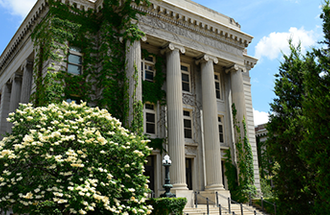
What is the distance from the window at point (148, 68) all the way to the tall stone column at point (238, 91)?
7.33 meters

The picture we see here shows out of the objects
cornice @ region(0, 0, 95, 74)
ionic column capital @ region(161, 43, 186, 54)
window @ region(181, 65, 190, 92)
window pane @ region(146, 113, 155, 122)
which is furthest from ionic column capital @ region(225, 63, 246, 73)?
cornice @ region(0, 0, 95, 74)

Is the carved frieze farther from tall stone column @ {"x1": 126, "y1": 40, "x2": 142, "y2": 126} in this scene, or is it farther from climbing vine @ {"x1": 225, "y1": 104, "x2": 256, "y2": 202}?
climbing vine @ {"x1": 225, "y1": 104, "x2": 256, "y2": 202}

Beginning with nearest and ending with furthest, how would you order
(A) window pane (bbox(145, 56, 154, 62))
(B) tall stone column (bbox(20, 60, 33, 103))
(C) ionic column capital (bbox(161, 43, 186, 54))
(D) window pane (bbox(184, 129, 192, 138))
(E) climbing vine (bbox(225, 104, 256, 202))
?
(C) ionic column capital (bbox(161, 43, 186, 54)), (E) climbing vine (bbox(225, 104, 256, 202)), (B) tall stone column (bbox(20, 60, 33, 103)), (A) window pane (bbox(145, 56, 154, 62)), (D) window pane (bbox(184, 129, 192, 138))

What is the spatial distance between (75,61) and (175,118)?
27.4ft

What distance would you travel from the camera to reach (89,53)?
21.7 m

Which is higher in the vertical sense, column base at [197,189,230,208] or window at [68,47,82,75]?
window at [68,47,82,75]

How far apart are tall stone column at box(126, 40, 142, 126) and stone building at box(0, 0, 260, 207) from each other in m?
0.07

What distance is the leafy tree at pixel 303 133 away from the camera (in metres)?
8.25

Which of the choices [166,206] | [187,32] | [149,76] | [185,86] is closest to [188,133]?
[185,86]

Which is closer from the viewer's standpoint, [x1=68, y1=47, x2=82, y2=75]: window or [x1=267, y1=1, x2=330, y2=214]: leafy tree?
[x1=267, y1=1, x2=330, y2=214]: leafy tree

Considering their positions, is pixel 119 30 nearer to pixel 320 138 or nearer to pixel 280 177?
pixel 280 177

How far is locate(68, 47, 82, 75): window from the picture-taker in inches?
844

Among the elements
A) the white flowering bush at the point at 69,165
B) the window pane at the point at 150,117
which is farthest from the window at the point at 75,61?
the white flowering bush at the point at 69,165

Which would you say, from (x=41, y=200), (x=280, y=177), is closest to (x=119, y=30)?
(x=41, y=200)
